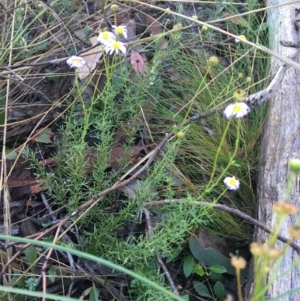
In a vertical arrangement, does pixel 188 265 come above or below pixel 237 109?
below

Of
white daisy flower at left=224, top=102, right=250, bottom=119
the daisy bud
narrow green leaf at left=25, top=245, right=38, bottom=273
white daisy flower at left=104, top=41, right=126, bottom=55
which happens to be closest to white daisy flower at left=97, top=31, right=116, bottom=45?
white daisy flower at left=104, top=41, right=126, bottom=55

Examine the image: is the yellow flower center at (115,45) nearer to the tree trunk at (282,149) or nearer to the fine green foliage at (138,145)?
the fine green foliage at (138,145)

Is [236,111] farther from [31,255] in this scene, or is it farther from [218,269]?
[31,255]

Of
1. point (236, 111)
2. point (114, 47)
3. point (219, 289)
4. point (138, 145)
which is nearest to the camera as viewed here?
point (236, 111)

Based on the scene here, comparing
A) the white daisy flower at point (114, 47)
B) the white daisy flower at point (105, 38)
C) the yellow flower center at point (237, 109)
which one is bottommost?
the yellow flower center at point (237, 109)

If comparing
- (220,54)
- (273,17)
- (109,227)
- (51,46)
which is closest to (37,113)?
(51,46)

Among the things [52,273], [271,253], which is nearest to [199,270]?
[52,273]

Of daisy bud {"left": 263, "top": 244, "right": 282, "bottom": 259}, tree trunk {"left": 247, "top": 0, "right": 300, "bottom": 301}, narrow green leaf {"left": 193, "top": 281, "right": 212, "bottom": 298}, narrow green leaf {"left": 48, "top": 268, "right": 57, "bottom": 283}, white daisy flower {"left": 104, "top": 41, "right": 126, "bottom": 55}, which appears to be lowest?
narrow green leaf {"left": 193, "top": 281, "right": 212, "bottom": 298}

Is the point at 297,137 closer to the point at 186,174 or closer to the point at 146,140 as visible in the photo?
the point at 186,174

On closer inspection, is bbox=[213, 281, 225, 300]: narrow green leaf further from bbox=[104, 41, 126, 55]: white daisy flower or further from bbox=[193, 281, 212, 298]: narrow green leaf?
bbox=[104, 41, 126, 55]: white daisy flower

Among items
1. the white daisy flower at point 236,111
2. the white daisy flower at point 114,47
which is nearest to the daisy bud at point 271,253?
the white daisy flower at point 236,111
